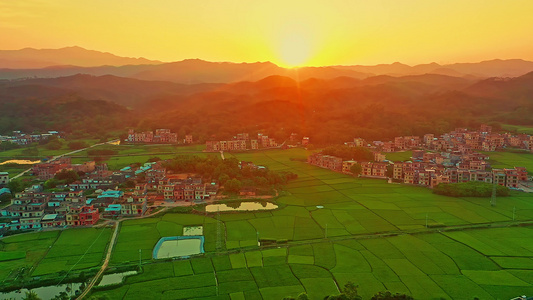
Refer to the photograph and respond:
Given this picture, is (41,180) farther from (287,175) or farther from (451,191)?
(451,191)

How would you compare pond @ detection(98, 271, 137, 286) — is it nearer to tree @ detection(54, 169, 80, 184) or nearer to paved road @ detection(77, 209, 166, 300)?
paved road @ detection(77, 209, 166, 300)

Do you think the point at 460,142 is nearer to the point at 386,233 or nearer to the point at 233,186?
the point at 386,233

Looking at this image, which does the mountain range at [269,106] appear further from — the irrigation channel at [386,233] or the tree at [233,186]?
the irrigation channel at [386,233]

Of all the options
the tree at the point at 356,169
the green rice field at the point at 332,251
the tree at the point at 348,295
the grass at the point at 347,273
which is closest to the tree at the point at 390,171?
the tree at the point at 356,169

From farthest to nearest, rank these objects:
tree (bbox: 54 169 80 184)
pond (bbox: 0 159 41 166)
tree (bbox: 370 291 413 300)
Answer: pond (bbox: 0 159 41 166) → tree (bbox: 54 169 80 184) → tree (bbox: 370 291 413 300)

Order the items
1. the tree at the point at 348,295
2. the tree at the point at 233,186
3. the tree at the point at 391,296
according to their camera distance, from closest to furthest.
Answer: the tree at the point at 348,295 < the tree at the point at 391,296 < the tree at the point at 233,186

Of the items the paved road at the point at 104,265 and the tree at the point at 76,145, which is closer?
the paved road at the point at 104,265

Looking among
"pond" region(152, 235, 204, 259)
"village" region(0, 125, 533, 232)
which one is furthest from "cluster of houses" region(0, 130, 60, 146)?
"pond" region(152, 235, 204, 259)
